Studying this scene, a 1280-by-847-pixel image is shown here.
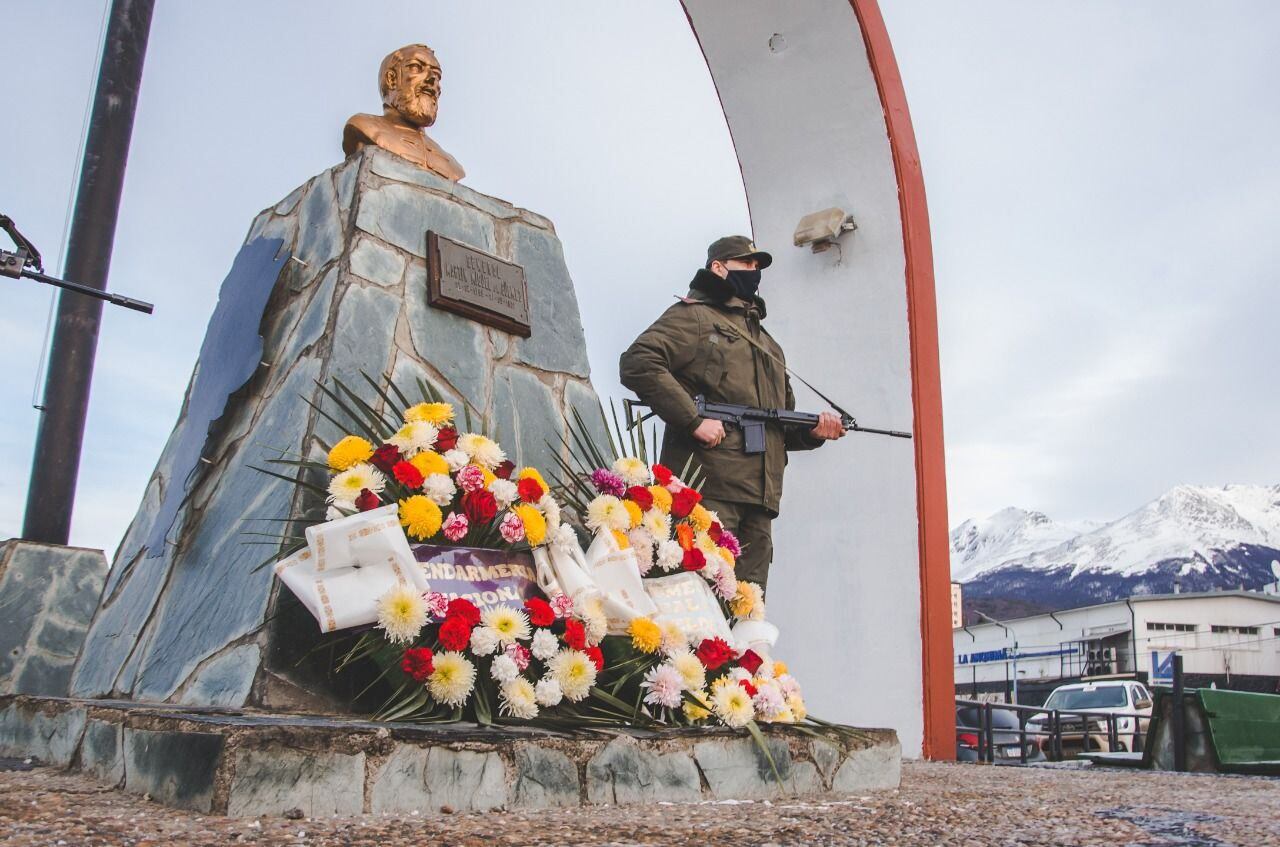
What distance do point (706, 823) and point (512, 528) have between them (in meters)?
0.94

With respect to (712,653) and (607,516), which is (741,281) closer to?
(607,516)

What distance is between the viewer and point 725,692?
2.50 m

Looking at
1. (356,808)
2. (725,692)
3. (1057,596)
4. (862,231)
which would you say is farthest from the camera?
(1057,596)

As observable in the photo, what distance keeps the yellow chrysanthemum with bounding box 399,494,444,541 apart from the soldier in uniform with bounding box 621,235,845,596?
41.7 inches

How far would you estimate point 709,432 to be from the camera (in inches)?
133

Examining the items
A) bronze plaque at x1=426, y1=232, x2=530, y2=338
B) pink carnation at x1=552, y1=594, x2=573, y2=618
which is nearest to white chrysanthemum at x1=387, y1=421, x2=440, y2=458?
pink carnation at x1=552, y1=594, x2=573, y2=618

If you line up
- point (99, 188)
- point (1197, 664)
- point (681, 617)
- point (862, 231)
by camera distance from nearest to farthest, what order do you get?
1. point (681, 617)
2. point (99, 188)
3. point (862, 231)
4. point (1197, 664)

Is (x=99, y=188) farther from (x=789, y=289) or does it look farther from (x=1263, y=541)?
(x=1263, y=541)

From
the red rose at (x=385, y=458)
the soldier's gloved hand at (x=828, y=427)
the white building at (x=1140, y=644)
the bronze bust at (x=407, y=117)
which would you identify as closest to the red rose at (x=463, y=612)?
the red rose at (x=385, y=458)

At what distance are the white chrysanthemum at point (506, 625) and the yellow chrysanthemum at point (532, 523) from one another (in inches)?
9.6

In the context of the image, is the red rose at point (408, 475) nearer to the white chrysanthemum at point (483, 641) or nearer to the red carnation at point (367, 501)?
the red carnation at point (367, 501)

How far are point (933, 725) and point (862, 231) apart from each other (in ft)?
8.76

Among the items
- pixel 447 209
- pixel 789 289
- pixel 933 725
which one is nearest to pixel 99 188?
pixel 447 209

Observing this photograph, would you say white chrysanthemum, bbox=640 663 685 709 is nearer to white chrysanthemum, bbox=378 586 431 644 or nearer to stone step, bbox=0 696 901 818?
stone step, bbox=0 696 901 818
